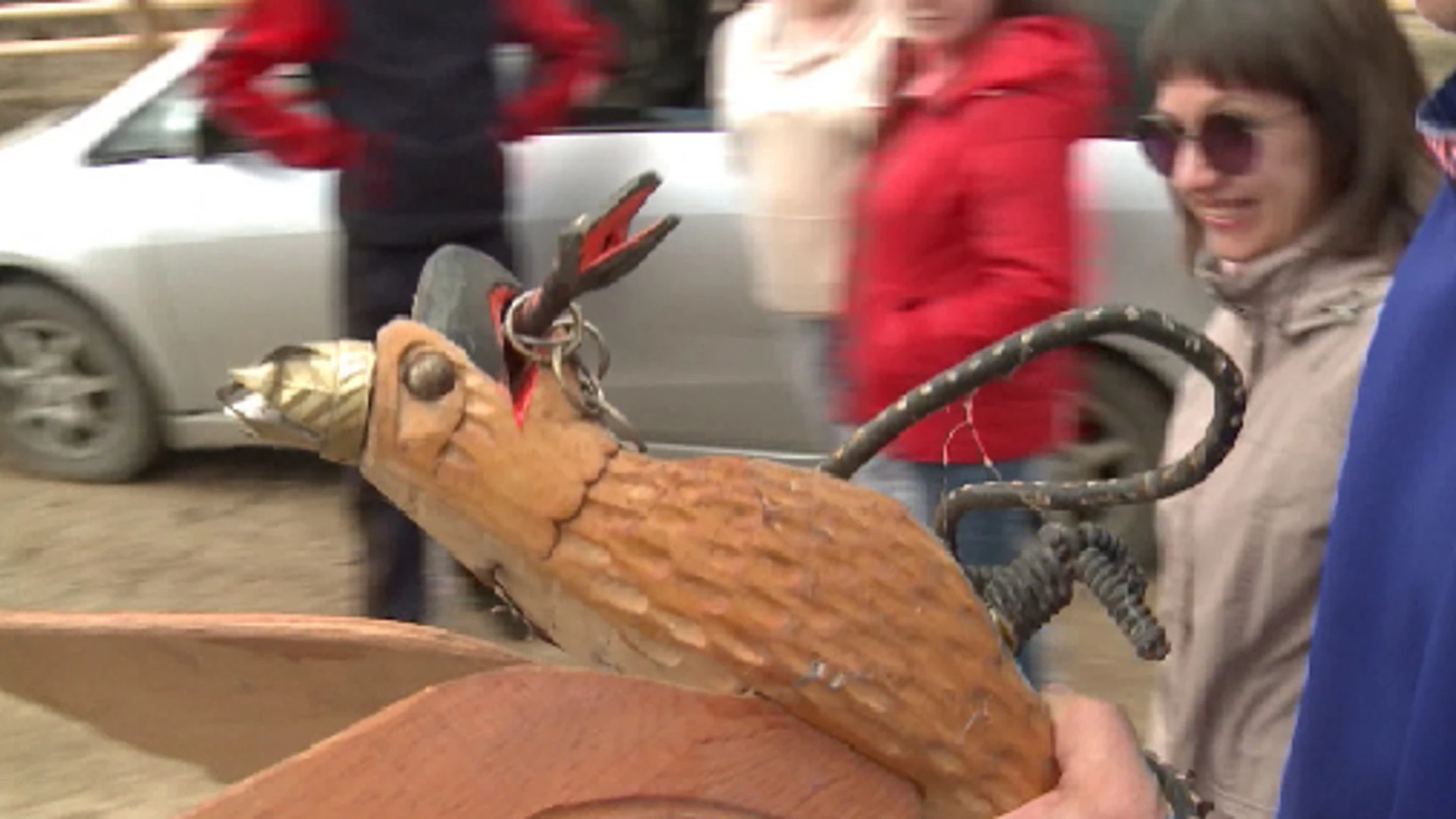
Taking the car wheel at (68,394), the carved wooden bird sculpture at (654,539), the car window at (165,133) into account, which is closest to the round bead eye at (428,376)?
the carved wooden bird sculpture at (654,539)

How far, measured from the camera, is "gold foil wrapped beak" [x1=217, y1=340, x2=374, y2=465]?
777 millimetres

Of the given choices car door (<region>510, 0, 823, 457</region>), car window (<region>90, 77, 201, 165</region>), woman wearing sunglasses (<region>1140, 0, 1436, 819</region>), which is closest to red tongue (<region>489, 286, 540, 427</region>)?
woman wearing sunglasses (<region>1140, 0, 1436, 819</region>)

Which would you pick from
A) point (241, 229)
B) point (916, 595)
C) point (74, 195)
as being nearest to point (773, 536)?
point (916, 595)

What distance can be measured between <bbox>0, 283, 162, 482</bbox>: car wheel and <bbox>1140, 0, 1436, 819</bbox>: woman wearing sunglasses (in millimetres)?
3283

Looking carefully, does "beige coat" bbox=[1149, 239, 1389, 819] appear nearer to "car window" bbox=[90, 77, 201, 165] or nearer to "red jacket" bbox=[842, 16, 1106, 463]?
"red jacket" bbox=[842, 16, 1106, 463]

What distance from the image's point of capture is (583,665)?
0.80m

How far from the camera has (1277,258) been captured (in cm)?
131

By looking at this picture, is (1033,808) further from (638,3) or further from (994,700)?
(638,3)

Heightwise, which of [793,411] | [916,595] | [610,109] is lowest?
[793,411]

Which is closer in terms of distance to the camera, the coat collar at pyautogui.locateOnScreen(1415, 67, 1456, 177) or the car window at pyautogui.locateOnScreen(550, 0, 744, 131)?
the coat collar at pyautogui.locateOnScreen(1415, 67, 1456, 177)

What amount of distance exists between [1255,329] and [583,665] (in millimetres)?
802

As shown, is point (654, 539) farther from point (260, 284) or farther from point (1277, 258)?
point (260, 284)

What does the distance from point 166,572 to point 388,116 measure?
185 centimetres

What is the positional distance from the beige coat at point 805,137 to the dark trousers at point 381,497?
478mm
